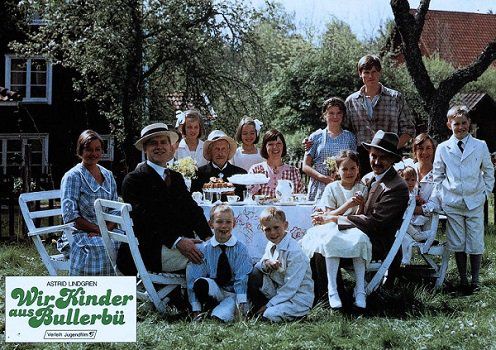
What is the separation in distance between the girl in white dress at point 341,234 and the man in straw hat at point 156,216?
41.2 inches

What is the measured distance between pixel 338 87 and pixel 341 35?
7.65 meters

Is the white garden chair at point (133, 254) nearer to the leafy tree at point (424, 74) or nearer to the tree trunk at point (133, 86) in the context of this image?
the leafy tree at point (424, 74)

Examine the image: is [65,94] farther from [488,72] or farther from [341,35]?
[488,72]

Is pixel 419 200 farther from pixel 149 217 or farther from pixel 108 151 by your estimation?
pixel 108 151

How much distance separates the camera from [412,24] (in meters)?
14.0

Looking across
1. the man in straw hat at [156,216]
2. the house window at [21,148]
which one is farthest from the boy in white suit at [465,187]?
the house window at [21,148]

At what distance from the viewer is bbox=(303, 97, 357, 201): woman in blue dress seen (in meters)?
7.36

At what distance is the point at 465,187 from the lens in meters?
6.87

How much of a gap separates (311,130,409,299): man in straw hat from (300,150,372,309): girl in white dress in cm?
9

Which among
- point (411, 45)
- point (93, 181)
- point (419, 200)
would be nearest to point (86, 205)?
point (93, 181)

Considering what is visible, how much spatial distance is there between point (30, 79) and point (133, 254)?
19847mm

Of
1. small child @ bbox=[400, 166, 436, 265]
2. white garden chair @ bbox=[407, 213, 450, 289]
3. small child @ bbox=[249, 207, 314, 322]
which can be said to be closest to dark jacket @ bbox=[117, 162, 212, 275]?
small child @ bbox=[249, 207, 314, 322]

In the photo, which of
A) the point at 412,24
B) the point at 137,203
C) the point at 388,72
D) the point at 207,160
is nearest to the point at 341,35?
the point at 388,72

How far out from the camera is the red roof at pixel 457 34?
127 feet
